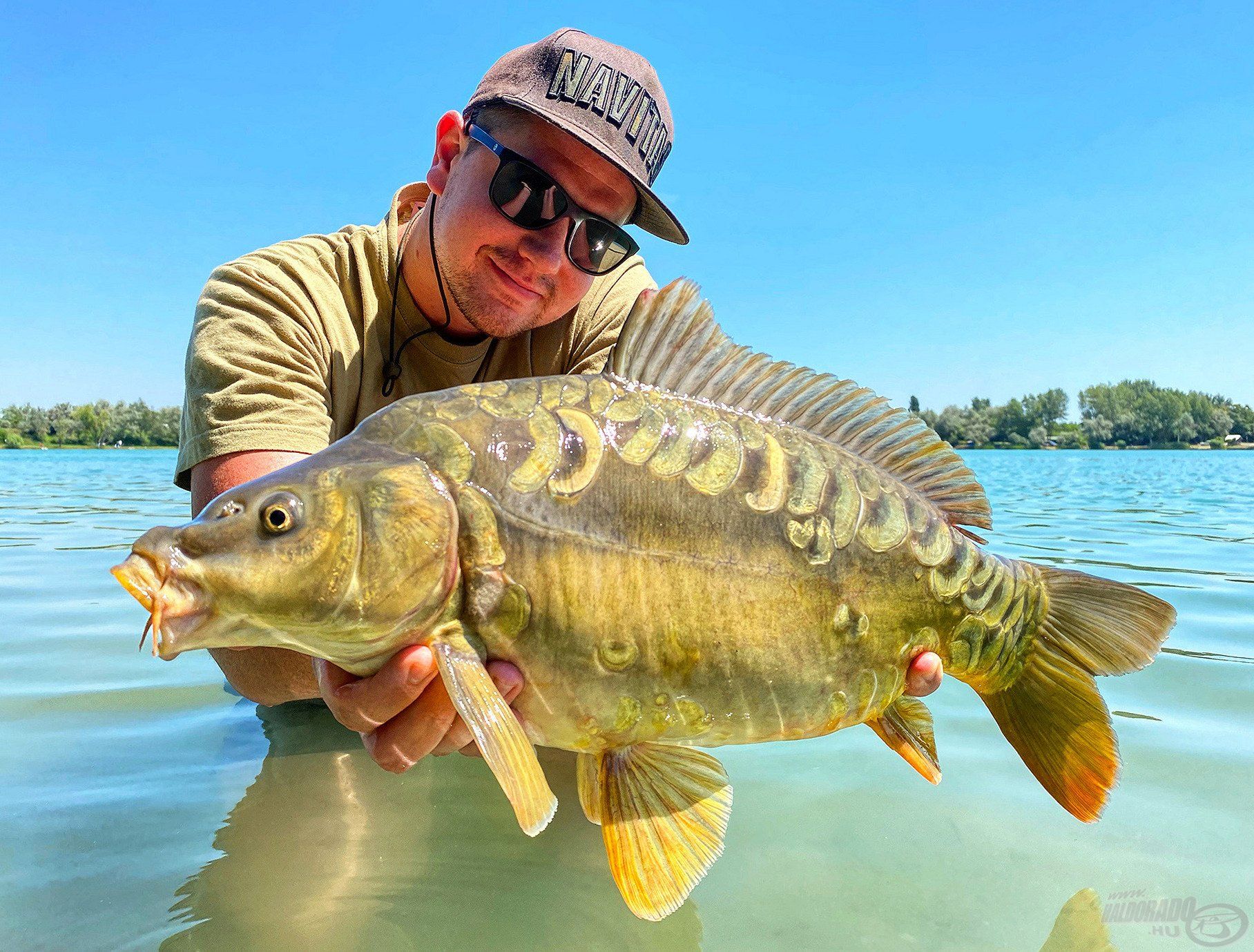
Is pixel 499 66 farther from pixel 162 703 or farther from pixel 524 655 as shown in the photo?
pixel 162 703

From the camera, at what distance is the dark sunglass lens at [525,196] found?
2879 millimetres

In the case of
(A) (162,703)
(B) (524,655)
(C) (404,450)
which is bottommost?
(A) (162,703)

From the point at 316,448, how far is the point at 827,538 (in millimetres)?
1632

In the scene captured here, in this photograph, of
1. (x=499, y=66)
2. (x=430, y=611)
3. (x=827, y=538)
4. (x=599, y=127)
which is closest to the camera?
(x=430, y=611)

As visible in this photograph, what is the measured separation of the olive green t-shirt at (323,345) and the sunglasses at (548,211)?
0.55 meters

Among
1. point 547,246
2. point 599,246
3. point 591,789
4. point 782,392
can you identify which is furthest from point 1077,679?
point 547,246

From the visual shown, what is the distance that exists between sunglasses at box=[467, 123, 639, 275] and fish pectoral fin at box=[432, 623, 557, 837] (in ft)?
5.78

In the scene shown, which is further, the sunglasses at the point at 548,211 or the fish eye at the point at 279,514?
the sunglasses at the point at 548,211

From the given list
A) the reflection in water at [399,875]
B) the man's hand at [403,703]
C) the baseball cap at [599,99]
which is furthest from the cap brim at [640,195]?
the reflection in water at [399,875]

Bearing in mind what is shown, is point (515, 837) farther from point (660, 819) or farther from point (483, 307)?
point (483, 307)

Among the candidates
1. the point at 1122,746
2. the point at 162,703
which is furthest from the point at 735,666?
the point at 162,703

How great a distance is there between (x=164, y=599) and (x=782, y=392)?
4.94 feet

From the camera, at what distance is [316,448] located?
2.68 m

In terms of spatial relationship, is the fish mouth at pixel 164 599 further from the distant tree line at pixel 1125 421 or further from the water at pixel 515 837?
the distant tree line at pixel 1125 421
